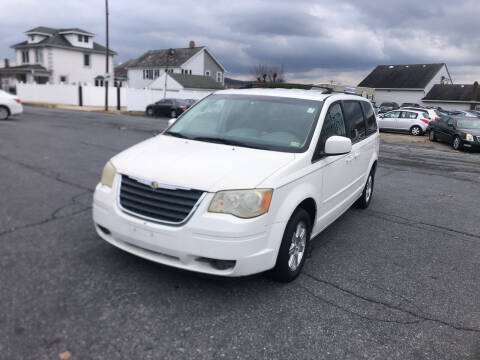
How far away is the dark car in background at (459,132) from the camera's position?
57.1 ft

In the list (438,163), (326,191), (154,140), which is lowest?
(438,163)

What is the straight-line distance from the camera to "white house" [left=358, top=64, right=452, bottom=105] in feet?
224

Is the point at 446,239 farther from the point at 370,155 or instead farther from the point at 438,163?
the point at 438,163

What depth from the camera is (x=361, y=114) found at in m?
6.13

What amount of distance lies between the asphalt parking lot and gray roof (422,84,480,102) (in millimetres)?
66060

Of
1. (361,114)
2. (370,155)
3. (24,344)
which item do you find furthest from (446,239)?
(24,344)

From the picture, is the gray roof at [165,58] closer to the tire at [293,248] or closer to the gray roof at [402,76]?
the gray roof at [402,76]

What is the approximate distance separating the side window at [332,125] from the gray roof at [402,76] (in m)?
69.7

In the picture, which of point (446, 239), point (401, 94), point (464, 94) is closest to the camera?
point (446, 239)

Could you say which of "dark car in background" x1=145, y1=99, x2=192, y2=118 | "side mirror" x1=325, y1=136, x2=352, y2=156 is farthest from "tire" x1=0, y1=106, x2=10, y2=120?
"side mirror" x1=325, y1=136, x2=352, y2=156

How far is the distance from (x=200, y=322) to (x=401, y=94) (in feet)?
243

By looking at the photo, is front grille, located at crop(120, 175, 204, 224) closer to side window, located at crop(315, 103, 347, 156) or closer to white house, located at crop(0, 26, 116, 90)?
side window, located at crop(315, 103, 347, 156)

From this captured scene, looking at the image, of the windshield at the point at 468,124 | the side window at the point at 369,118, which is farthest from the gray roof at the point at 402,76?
the side window at the point at 369,118

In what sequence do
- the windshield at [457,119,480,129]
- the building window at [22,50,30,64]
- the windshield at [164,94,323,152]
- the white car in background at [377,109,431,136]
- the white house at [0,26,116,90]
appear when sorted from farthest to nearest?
the building window at [22,50,30,64] → the white house at [0,26,116,90] → the white car in background at [377,109,431,136] → the windshield at [457,119,480,129] → the windshield at [164,94,323,152]
